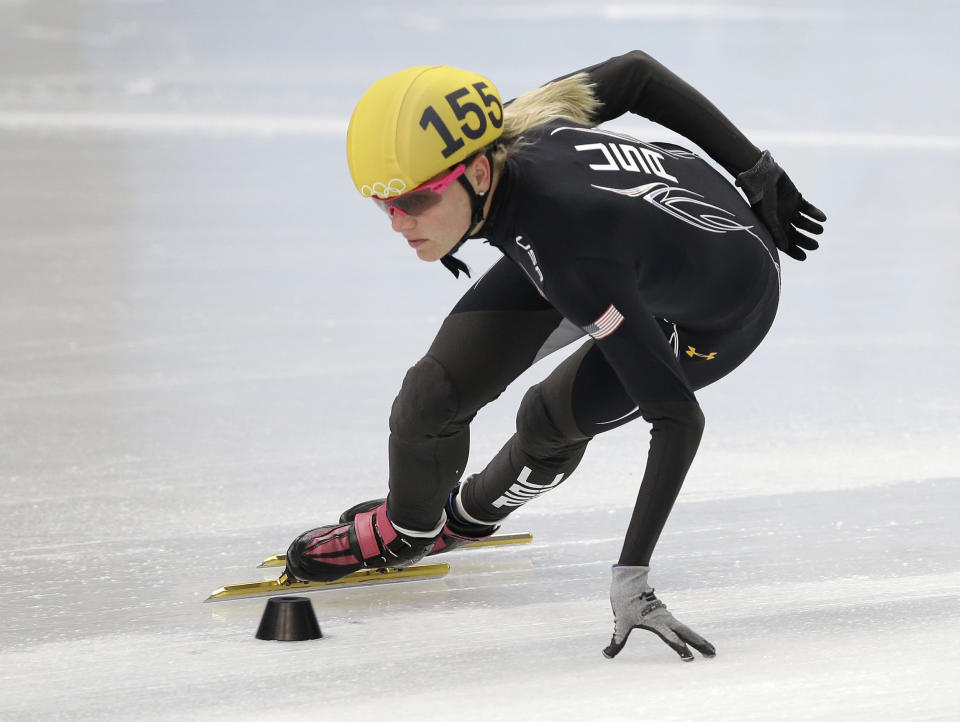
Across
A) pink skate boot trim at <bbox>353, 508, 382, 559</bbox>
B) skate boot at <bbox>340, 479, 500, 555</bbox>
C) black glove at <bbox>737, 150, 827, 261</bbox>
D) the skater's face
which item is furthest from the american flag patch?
skate boot at <bbox>340, 479, 500, 555</bbox>

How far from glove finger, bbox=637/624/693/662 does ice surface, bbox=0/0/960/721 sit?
0.04 meters

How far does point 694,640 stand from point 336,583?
3.04 ft

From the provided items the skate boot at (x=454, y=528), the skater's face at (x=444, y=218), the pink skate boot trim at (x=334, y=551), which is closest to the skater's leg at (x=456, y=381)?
the pink skate boot trim at (x=334, y=551)

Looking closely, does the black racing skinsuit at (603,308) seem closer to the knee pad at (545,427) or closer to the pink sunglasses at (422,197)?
the knee pad at (545,427)

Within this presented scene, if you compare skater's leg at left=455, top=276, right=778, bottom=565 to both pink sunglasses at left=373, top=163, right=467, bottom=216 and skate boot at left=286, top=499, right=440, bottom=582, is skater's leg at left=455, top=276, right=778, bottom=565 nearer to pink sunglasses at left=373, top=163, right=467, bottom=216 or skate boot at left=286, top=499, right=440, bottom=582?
skate boot at left=286, top=499, right=440, bottom=582

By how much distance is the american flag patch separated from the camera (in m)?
2.29

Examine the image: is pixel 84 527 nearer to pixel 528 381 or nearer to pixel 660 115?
pixel 660 115

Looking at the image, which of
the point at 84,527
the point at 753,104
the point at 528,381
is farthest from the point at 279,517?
the point at 753,104

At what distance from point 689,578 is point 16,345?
3.22 meters

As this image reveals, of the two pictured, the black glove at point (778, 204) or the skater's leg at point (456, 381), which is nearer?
the skater's leg at point (456, 381)

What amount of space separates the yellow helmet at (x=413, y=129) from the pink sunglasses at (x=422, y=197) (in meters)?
0.02

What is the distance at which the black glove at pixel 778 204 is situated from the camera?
2.83 m

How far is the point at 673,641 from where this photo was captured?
2.34 metres

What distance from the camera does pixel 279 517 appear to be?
341 cm
